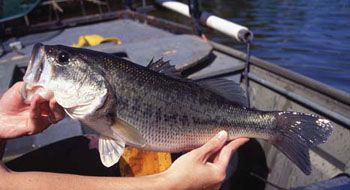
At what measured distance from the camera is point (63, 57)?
1.82 m

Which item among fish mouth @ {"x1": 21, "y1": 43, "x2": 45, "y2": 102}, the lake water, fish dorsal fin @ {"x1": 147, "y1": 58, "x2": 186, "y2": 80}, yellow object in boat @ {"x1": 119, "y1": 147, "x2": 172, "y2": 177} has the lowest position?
the lake water

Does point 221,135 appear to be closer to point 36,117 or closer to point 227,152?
point 227,152

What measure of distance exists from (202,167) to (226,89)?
0.60 meters

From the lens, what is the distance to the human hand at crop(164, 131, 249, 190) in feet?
5.78

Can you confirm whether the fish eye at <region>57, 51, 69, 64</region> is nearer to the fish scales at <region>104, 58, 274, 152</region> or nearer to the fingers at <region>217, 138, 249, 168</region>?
the fish scales at <region>104, 58, 274, 152</region>

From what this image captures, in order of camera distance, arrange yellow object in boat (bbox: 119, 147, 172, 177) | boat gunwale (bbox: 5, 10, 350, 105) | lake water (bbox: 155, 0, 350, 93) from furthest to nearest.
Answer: lake water (bbox: 155, 0, 350, 93), boat gunwale (bbox: 5, 10, 350, 105), yellow object in boat (bbox: 119, 147, 172, 177)

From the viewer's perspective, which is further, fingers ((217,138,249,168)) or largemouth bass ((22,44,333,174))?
fingers ((217,138,249,168))

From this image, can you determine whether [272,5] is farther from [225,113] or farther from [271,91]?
[225,113]

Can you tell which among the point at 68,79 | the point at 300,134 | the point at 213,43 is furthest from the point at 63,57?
the point at 213,43

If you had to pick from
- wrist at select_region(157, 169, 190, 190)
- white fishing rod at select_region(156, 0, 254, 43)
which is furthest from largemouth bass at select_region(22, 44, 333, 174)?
white fishing rod at select_region(156, 0, 254, 43)

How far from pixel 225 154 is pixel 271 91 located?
2013 mm

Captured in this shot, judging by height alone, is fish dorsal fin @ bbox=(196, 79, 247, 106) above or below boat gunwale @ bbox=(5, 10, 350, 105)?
above

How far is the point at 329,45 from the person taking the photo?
7922 millimetres

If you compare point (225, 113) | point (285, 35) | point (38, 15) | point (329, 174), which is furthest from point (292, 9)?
point (38, 15)
